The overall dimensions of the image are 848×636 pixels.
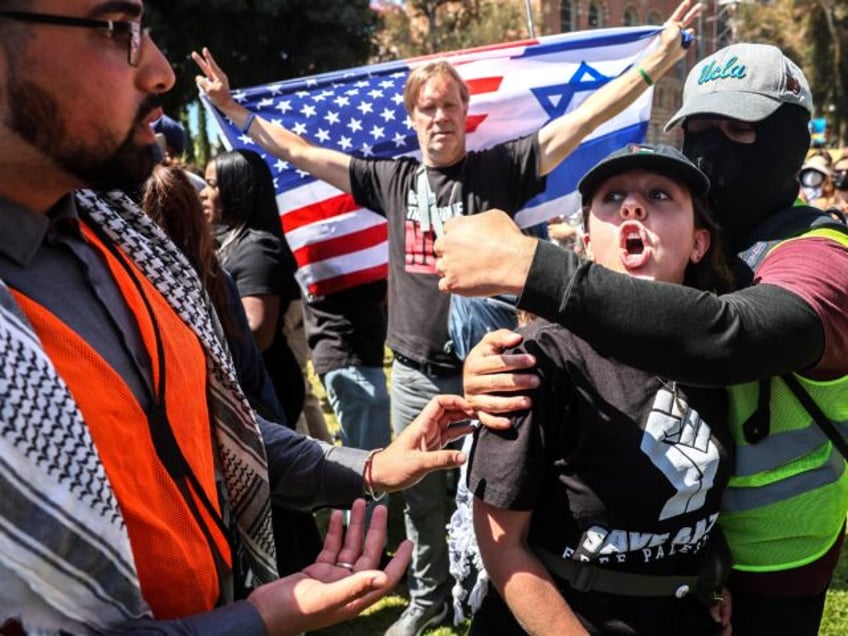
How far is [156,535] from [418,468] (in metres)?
0.62

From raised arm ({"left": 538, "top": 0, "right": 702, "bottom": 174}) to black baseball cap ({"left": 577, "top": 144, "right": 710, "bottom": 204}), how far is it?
153 cm

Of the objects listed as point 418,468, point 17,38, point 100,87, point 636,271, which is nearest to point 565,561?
point 418,468

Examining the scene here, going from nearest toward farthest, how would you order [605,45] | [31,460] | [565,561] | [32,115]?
[31,460] → [32,115] → [565,561] → [605,45]

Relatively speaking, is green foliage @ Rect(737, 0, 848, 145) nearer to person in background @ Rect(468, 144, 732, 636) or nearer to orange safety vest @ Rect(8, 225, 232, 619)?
person in background @ Rect(468, 144, 732, 636)

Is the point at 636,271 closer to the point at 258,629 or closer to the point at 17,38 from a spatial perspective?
the point at 258,629

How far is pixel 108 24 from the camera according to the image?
113cm

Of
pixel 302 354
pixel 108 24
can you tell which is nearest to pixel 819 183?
pixel 302 354

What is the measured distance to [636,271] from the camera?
1605 millimetres

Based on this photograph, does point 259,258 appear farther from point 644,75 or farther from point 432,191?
point 644,75

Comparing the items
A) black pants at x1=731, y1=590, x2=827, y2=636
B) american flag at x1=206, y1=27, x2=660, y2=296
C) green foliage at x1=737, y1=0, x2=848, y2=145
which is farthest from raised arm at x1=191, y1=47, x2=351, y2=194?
green foliage at x1=737, y1=0, x2=848, y2=145

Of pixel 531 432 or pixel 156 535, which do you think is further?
pixel 531 432

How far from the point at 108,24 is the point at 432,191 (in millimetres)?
2162

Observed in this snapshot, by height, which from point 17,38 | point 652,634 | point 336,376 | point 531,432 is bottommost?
point 336,376

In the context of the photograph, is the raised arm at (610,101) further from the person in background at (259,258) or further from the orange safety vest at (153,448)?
the orange safety vest at (153,448)
